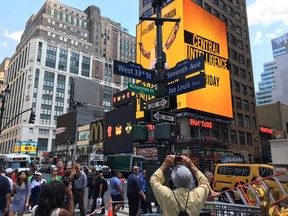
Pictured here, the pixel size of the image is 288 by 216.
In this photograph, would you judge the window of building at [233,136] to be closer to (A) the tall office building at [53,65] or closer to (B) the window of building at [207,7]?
(B) the window of building at [207,7]

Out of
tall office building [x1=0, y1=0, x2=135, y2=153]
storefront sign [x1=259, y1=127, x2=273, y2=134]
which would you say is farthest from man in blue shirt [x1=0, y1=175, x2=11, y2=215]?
tall office building [x1=0, y1=0, x2=135, y2=153]

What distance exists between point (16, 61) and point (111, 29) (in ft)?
154

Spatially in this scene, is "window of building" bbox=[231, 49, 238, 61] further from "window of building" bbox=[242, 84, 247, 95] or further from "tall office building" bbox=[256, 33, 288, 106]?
"tall office building" bbox=[256, 33, 288, 106]

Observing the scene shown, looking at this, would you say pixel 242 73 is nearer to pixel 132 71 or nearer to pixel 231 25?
pixel 231 25

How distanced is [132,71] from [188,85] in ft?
5.94

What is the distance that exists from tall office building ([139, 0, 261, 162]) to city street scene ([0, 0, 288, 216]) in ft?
0.94

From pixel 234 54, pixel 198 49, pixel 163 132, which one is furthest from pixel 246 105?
pixel 163 132

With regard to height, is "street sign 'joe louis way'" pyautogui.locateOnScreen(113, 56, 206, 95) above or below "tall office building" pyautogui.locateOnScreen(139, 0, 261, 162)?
below

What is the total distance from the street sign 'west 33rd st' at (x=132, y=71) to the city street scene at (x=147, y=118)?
36 millimetres

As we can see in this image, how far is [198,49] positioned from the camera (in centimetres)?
4859

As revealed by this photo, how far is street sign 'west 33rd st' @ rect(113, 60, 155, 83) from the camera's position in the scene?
8383mm

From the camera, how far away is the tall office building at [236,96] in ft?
156

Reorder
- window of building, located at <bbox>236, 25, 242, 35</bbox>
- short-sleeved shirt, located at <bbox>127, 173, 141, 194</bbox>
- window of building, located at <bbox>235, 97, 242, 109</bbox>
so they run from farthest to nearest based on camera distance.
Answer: window of building, located at <bbox>236, 25, 242, 35</bbox> < window of building, located at <bbox>235, 97, 242, 109</bbox> < short-sleeved shirt, located at <bbox>127, 173, 141, 194</bbox>

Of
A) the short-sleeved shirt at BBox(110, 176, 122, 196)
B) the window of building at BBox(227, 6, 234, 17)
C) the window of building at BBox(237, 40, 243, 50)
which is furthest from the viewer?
the window of building at BBox(227, 6, 234, 17)
